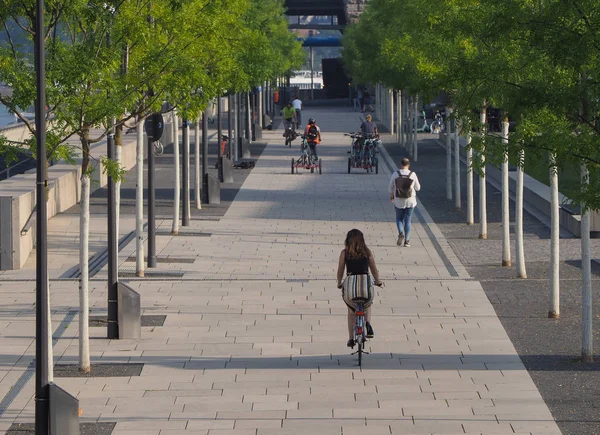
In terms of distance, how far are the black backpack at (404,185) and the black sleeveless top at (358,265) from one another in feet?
29.4

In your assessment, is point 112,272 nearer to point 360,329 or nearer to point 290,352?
point 290,352

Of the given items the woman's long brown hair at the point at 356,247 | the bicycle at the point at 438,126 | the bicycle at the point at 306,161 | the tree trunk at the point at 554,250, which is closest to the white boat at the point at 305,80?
the bicycle at the point at 438,126

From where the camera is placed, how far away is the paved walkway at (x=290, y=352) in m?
Result: 10.9

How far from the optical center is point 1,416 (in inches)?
432

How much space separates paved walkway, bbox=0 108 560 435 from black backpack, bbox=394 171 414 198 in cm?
98

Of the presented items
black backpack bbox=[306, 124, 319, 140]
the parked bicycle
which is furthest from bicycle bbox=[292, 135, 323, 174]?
the parked bicycle

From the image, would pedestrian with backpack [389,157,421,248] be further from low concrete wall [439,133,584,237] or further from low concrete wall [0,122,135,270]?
low concrete wall [0,122,135,270]

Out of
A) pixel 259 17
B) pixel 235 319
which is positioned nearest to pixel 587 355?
pixel 235 319

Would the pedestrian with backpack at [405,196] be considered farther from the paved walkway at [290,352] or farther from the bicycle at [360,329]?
the bicycle at [360,329]

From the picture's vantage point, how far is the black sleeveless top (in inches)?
511

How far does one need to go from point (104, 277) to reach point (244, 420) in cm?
795

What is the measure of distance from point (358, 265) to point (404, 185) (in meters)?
9.07

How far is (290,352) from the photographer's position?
13484mm

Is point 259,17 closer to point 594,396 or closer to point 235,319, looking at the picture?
point 235,319
